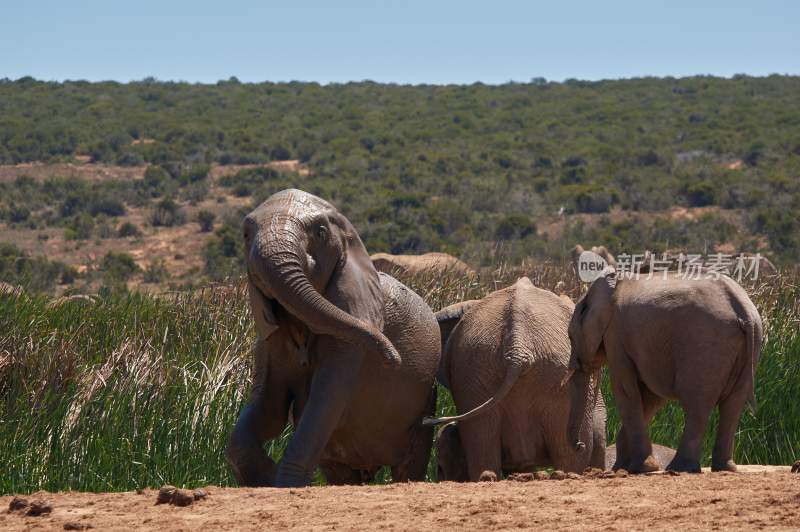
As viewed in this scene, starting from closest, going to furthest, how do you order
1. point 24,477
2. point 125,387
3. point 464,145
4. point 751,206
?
point 24,477 → point 125,387 → point 751,206 → point 464,145

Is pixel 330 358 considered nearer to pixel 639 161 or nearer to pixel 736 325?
pixel 736 325

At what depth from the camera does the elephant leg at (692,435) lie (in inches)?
265

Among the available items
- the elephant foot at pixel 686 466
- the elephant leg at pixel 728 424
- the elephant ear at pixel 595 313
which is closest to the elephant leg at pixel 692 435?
the elephant foot at pixel 686 466

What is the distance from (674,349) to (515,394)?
1395mm

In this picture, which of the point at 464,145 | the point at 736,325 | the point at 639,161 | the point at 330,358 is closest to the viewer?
the point at 736,325

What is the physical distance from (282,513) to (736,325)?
2.65 meters

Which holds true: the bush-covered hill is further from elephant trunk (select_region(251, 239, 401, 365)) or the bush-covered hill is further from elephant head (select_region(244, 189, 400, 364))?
elephant trunk (select_region(251, 239, 401, 365))

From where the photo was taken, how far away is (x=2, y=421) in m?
8.92

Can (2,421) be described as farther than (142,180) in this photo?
No

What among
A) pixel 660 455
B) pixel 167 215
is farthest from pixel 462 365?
pixel 167 215

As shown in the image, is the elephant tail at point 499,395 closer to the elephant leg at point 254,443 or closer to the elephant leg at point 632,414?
the elephant leg at point 632,414

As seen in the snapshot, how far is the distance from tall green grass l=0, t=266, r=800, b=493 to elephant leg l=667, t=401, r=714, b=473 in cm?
390

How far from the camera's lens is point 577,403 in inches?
292

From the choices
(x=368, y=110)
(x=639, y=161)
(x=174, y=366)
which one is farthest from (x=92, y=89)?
(x=174, y=366)
